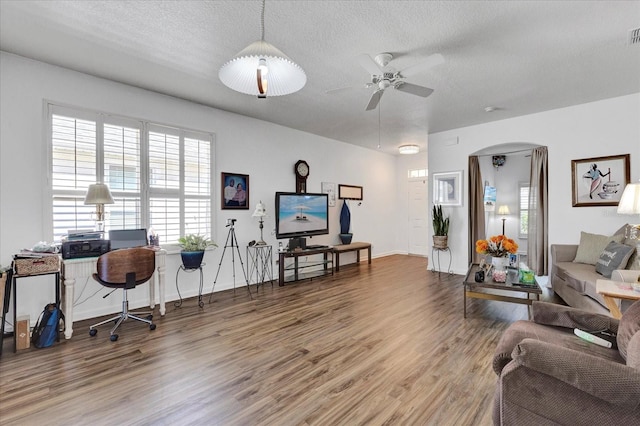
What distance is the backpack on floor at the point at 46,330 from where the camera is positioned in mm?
2697

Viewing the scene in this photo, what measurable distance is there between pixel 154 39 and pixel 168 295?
123 inches

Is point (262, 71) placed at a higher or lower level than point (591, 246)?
higher

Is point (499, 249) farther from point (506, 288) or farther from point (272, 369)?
point (272, 369)

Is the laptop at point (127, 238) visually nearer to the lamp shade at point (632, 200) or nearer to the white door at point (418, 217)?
the lamp shade at point (632, 200)

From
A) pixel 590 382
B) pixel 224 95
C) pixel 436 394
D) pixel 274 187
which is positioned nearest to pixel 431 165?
pixel 274 187

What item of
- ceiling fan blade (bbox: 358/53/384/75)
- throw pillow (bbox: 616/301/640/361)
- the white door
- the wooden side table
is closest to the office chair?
ceiling fan blade (bbox: 358/53/384/75)

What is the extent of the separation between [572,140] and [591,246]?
5.55ft

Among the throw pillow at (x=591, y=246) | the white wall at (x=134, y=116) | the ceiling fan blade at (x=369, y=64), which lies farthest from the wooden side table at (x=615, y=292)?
the white wall at (x=134, y=116)

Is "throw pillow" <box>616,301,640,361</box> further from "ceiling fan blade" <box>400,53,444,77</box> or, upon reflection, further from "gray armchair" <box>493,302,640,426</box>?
"ceiling fan blade" <box>400,53,444,77</box>

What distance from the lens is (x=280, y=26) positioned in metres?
2.47

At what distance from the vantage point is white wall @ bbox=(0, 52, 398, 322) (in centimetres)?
298

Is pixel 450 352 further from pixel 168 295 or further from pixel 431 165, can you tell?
pixel 431 165

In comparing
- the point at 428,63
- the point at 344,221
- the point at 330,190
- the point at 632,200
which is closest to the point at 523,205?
the point at 632,200

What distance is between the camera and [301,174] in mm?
5793
